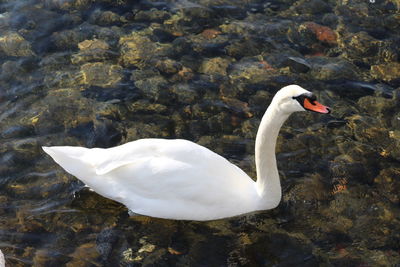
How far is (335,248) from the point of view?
691cm

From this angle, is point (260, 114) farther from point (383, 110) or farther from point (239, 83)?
point (383, 110)

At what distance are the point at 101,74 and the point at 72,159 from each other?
242 cm

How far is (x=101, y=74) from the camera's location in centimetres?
949

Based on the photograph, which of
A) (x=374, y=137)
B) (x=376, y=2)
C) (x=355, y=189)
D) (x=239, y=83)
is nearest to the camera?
(x=355, y=189)

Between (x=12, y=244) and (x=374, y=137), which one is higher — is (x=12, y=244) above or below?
below

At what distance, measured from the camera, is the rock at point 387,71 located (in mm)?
9438

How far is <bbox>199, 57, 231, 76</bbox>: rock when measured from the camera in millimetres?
9531

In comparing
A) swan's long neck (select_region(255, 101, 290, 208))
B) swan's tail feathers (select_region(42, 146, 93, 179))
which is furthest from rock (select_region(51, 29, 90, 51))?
swan's long neck (select_region(255, 101, 290, 208))

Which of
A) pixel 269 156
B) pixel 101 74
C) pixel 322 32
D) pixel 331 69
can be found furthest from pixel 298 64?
pixel 269 156

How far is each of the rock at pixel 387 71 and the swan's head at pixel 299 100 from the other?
3535 millimetres

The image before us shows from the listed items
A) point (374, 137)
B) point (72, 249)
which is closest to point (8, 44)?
point (72, 249)

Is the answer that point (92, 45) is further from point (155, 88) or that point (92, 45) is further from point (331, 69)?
point (331, 69)

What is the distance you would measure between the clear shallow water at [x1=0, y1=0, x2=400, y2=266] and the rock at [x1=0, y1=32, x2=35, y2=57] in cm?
3

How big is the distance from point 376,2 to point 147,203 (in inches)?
243
